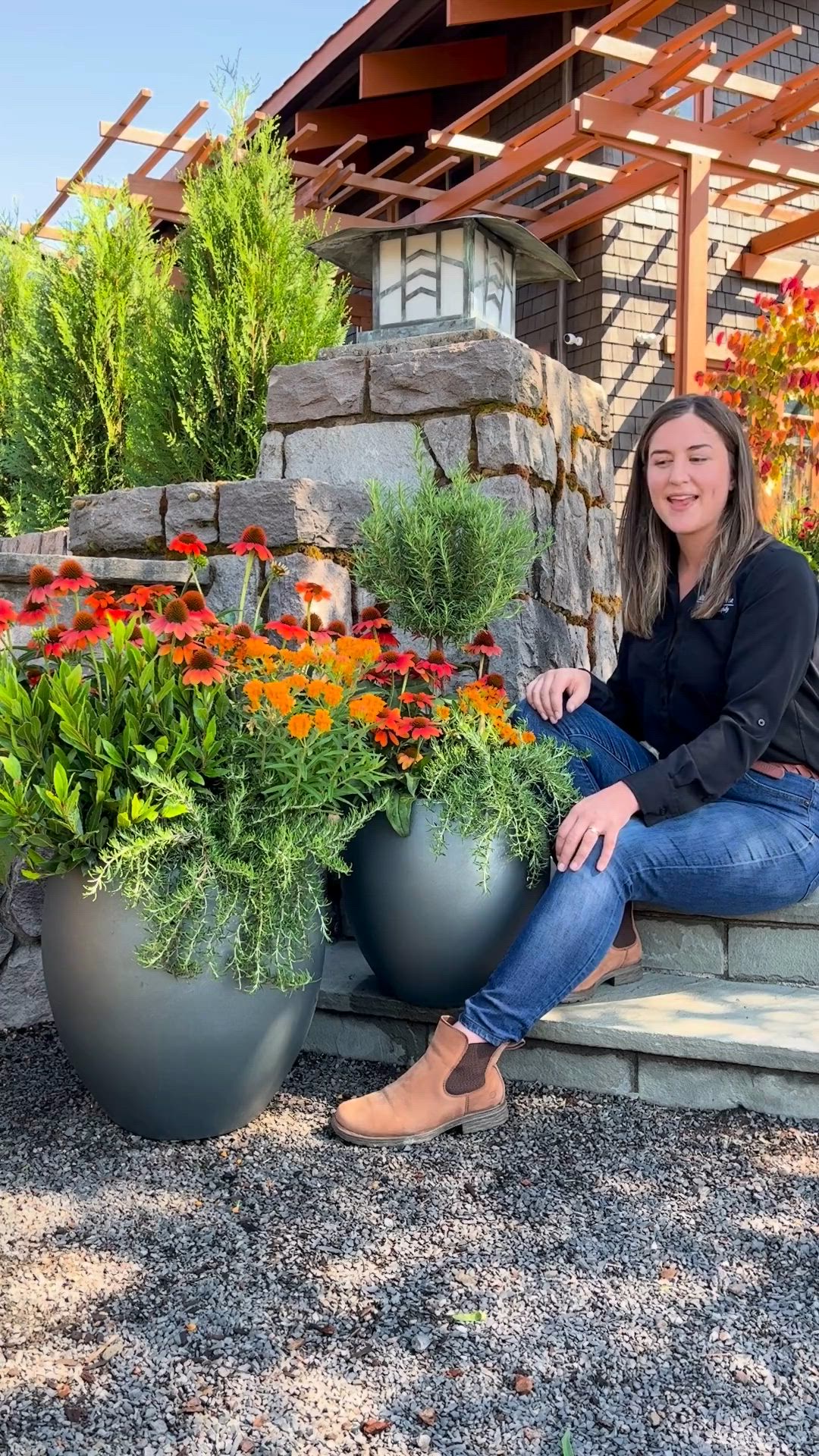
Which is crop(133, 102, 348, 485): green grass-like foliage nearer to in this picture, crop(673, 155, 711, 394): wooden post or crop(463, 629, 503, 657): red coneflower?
crop(463, 629, 503, 657): red coneflower

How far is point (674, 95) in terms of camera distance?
525cm

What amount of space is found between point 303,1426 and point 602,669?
275 centimetres

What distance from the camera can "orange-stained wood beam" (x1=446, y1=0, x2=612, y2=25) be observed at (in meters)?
6.08

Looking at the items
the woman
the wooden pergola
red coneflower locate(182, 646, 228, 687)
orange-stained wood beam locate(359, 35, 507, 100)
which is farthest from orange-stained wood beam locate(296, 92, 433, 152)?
red coneflower locate(182, 646, 228, 687)

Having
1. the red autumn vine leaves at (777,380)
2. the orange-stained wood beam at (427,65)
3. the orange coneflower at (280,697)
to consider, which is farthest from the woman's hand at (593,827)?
the orange-stained wood beam at (427,65)

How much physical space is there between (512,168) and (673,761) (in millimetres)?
4621

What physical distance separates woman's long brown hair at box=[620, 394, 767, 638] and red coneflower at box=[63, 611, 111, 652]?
1134mm

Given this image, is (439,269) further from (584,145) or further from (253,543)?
(584,145)

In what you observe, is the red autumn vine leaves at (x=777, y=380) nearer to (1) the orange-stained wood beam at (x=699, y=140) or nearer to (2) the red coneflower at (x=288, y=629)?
(1) the orange-stained wood beam at (x=699, y=140)

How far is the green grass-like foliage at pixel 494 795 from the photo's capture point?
210cm

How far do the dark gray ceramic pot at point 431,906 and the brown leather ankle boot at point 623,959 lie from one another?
0.23 metres

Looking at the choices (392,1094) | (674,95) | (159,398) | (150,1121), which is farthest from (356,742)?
(674,95)

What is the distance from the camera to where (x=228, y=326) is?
3859mm

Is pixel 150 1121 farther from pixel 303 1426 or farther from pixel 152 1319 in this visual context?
pixel 303 1426
